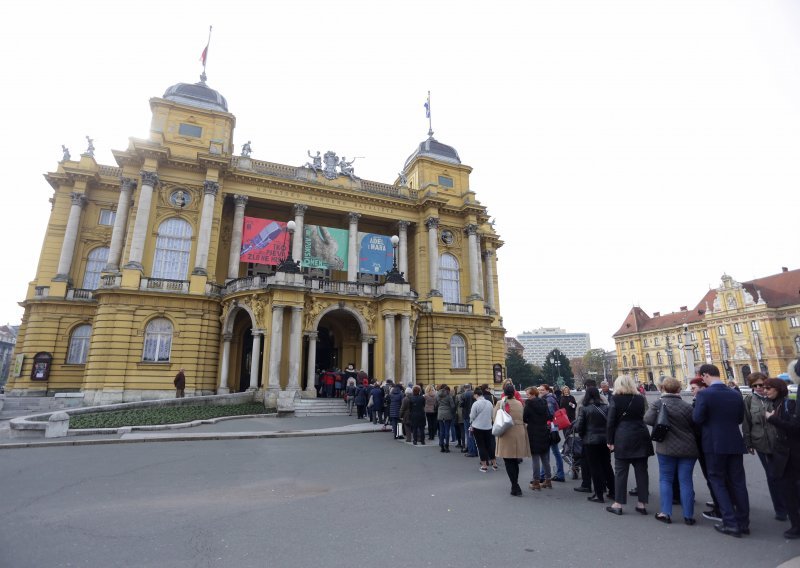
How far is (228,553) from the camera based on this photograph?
458 centimetres

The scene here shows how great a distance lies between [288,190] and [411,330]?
14139mm

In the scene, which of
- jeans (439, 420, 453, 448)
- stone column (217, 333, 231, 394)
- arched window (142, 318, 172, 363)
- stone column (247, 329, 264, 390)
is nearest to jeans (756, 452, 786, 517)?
jeans (439, 420, 453, 448)

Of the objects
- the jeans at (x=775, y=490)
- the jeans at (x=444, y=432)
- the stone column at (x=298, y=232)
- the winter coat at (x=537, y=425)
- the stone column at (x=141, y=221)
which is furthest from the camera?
the stone column at (x=298, y=232)

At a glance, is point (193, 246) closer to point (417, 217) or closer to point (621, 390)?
point (417, 217)

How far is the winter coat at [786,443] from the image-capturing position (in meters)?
5.39

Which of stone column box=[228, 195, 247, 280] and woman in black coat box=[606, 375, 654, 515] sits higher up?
stone column box=[228, 195, 247, 280]

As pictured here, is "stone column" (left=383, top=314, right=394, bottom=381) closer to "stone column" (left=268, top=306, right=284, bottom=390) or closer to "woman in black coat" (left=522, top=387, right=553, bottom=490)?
"stone column" (left=268, top=306, right=284, bottom=390)

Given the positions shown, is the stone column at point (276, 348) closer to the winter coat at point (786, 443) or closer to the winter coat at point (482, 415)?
the winter coat at point (482, 415)

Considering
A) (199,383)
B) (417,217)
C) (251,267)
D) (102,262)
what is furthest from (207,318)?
(417,217)

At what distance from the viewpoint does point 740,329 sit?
7069cm

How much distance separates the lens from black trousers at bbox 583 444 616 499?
6.83 meters

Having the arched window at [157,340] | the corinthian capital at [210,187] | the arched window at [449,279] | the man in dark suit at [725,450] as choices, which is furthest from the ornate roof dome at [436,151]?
the man in dark suit at [725,450]

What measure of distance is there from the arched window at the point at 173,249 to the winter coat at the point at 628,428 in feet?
91.1

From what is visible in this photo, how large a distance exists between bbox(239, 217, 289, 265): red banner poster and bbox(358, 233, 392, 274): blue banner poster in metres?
5.66
